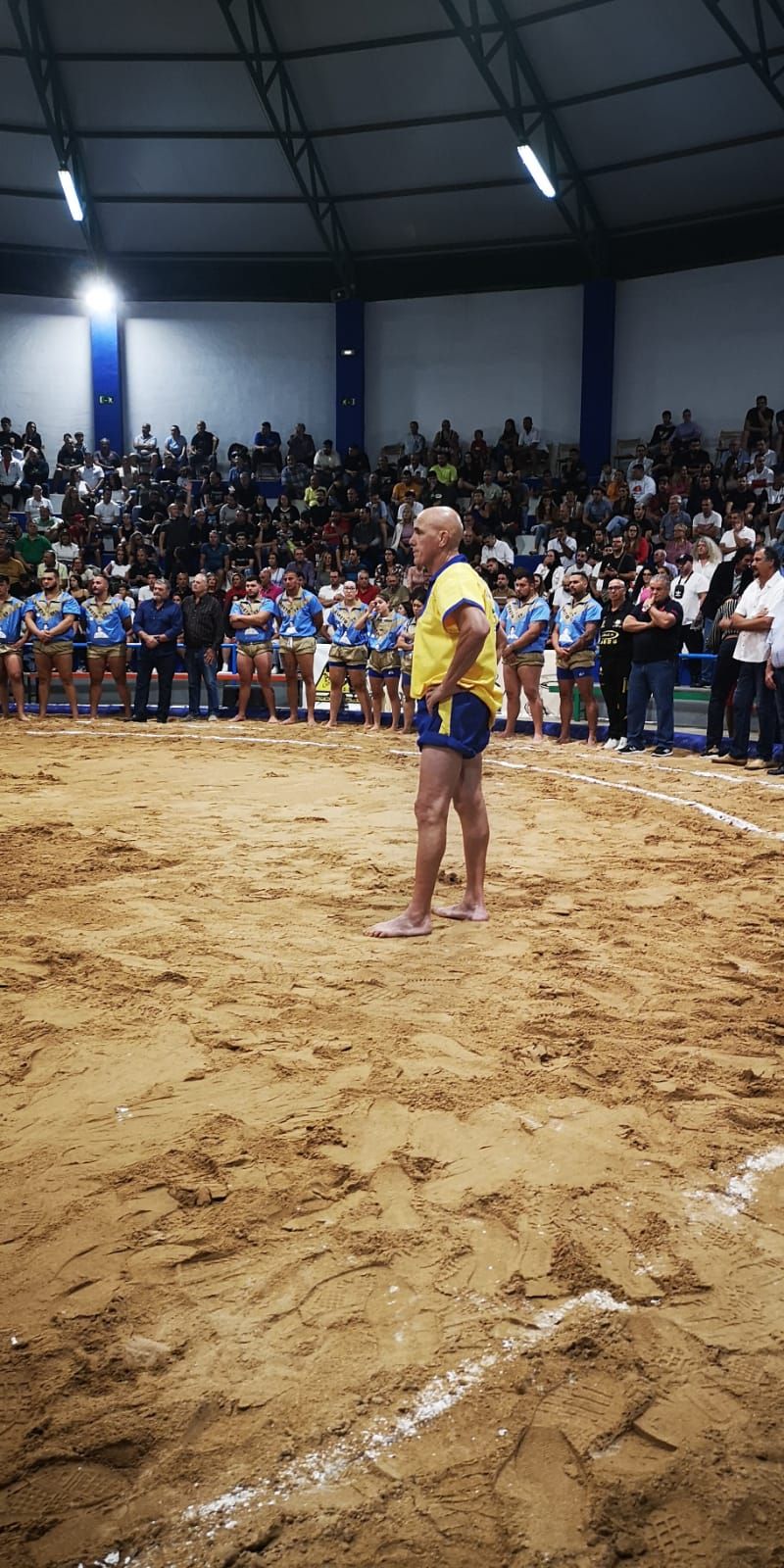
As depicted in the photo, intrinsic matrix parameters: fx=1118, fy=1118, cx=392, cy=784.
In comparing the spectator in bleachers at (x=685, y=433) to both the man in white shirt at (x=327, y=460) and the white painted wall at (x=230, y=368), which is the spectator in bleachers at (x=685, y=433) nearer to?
the man in white shirt at (x=327, y=460)

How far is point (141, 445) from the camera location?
23969 mm

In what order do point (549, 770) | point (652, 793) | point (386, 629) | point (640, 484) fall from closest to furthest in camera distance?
point (652, 793) < point (549, 770) < point (386, 629) < point (640, 484)

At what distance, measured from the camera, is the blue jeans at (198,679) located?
14062mm

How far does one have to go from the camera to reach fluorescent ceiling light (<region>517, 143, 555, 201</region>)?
19.1 m

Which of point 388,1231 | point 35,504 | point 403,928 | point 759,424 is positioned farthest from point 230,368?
point 388,1231

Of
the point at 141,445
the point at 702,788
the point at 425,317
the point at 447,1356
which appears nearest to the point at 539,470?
the point at 425,317

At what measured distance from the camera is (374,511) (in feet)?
67.7

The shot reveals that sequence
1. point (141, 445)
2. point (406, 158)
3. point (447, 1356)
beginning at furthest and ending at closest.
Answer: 1. point (141, 445)
2. point (406, 158)
3. point (447, 1356)

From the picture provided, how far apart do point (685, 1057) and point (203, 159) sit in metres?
23.2

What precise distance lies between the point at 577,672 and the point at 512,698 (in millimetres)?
881

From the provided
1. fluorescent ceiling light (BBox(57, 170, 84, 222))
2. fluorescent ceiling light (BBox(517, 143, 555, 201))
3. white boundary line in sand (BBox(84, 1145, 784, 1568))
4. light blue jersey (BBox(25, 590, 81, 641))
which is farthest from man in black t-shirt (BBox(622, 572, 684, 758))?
fluorescent ceiling light (BBox(57, 170, 84, 222))

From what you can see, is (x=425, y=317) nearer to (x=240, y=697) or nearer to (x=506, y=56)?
(x=506, y=56)

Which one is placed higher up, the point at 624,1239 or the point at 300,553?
the point at 300,553

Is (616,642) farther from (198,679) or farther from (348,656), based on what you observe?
(198,679)
